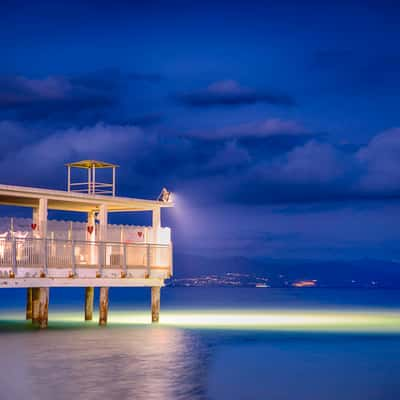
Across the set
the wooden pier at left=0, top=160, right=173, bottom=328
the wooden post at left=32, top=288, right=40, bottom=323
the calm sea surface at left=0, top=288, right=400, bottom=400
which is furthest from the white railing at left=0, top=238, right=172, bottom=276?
the wooden post at left=32, top=288, right=40, bottom=323

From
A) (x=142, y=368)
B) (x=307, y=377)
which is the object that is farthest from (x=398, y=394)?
(x=142, y=368)

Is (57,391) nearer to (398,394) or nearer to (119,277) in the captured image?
(398,394)

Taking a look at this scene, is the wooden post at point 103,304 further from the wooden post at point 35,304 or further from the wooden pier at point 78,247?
the wooden post at point 35,304

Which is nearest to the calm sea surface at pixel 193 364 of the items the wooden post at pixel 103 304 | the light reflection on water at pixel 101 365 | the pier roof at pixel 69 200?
the light reflection on water at pixel 101 365

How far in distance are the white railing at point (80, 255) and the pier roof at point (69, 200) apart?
2082 mm

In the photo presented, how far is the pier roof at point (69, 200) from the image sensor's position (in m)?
37.2

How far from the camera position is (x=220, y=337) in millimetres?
41031

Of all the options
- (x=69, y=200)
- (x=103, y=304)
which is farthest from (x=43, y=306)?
(x=69, y=200)

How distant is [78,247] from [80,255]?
0.37m

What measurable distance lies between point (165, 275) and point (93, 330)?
4.23 meters

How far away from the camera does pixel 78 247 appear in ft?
129

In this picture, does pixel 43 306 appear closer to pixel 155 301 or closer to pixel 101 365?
pixel 155 301

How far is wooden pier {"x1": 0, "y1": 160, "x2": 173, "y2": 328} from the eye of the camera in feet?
119

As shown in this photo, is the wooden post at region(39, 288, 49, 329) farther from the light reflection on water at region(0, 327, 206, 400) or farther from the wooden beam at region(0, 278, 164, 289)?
the wooden beam at region(0, 278, 164, 289)
